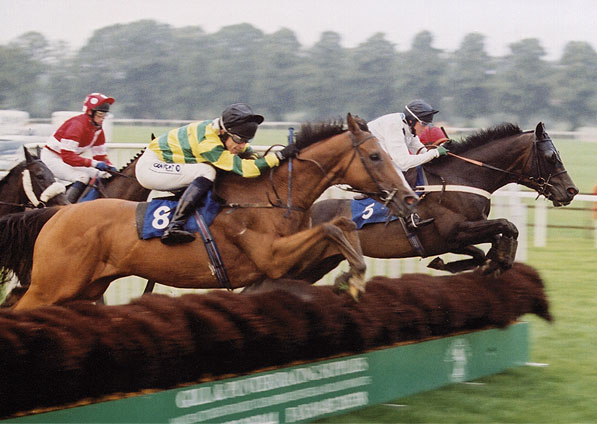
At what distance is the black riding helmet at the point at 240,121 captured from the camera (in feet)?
16.0

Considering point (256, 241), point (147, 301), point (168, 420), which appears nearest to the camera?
point (168, 420)

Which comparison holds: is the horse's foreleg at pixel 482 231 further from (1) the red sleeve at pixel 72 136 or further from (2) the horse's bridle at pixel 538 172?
(1) the red sleeve at pixel 72 136

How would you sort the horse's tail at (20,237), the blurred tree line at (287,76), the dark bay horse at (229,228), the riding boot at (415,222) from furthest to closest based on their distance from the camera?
the blurred tree line at (287,76), the riding boot at (415,222), the horse's tail at (20,237), the dark bay horse at (229,228)

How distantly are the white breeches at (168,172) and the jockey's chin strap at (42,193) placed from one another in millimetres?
1262

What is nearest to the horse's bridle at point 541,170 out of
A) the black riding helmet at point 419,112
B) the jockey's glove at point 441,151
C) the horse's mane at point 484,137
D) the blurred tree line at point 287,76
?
the horse's mane at point 484,137

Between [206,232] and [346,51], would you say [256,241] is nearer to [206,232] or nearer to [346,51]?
[206,232]

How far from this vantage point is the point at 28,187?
6.50m

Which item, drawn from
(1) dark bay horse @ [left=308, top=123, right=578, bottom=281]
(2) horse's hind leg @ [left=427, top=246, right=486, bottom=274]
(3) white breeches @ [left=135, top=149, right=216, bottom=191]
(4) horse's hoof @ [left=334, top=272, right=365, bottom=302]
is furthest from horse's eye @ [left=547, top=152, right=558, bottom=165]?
(3) white breeches @ [left=135, top=149, right=216, bottom=191]

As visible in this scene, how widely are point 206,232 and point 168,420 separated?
1.50m

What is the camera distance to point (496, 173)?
21.2 feet

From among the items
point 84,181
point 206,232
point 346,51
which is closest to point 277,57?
point 346,51

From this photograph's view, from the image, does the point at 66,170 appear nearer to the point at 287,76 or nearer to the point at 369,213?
the point at 369,213

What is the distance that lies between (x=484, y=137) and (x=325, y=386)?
3044 mm

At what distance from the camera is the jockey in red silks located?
262 inches
